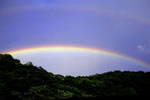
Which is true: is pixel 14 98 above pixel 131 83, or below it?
below

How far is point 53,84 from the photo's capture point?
13750 mm

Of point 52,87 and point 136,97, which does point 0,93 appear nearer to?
point 52,87

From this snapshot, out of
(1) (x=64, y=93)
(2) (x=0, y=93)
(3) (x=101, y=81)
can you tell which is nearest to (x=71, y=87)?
Answer: (1) (x=64, y=93)

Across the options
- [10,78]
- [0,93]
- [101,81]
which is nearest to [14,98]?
[0,93]

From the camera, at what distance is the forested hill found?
1220 centimetres

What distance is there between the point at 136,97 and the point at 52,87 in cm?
1006

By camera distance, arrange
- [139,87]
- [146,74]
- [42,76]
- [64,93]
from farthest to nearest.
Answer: [146,74] → [42,76] → [139,87] → [64,93]

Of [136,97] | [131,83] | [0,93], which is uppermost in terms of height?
[131,83]

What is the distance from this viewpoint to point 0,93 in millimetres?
11484

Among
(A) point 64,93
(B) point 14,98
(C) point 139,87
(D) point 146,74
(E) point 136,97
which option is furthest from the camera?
(D) point 146,74

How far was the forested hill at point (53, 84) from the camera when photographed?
12203 mm

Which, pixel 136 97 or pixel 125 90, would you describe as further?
pixel 125 90

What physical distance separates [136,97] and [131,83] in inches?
448

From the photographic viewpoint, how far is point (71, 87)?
13.5 m
